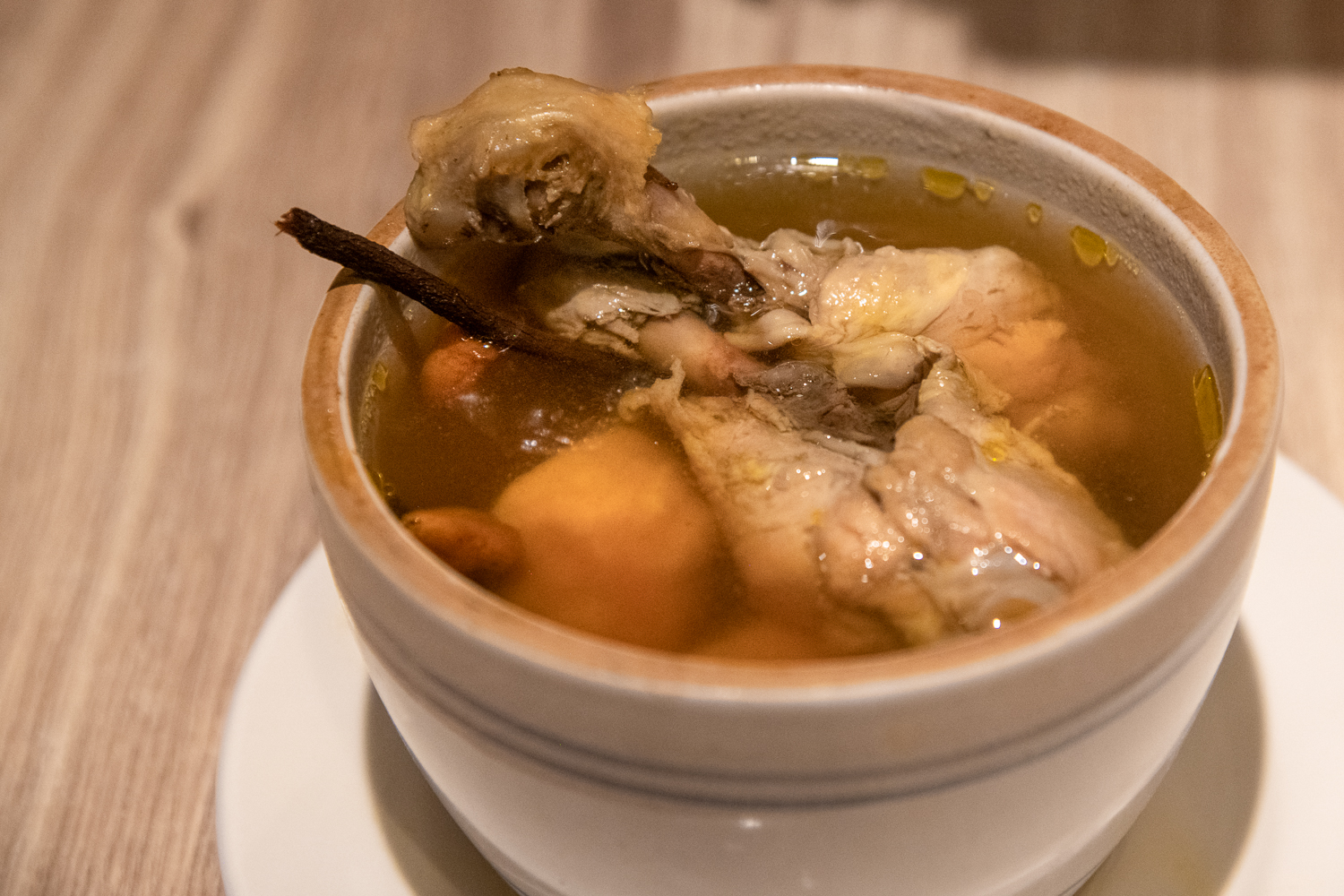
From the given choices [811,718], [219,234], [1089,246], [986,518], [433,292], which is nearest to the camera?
[811,718]

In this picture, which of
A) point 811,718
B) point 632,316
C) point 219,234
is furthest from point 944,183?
point 219,234

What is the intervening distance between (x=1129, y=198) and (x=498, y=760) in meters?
0.55

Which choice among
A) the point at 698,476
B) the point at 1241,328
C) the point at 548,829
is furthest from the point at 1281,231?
the point at 548,829

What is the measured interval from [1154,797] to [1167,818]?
0.06ft

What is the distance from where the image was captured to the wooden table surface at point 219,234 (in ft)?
3.57

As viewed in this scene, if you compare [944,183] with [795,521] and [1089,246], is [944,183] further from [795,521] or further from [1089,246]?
[795,521]

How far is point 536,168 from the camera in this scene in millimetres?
749

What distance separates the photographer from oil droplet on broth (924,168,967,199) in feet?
3.06

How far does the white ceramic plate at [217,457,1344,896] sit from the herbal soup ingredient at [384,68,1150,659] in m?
0.24

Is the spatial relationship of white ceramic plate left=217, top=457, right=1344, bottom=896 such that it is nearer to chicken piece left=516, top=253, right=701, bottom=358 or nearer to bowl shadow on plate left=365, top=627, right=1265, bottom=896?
bowl shadow on plate left=365, top=627, right=1265, bottom=896

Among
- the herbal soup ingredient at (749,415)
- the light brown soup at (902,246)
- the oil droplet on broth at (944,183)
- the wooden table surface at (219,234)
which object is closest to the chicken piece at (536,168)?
the herbal soup ingredient at (749,415)

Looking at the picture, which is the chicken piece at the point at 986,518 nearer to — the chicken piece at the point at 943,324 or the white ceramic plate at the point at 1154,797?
the chicken piece at the point at 943,324

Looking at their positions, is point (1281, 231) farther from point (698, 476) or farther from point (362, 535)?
point (362, 535)

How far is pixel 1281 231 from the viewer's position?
1.47 m
